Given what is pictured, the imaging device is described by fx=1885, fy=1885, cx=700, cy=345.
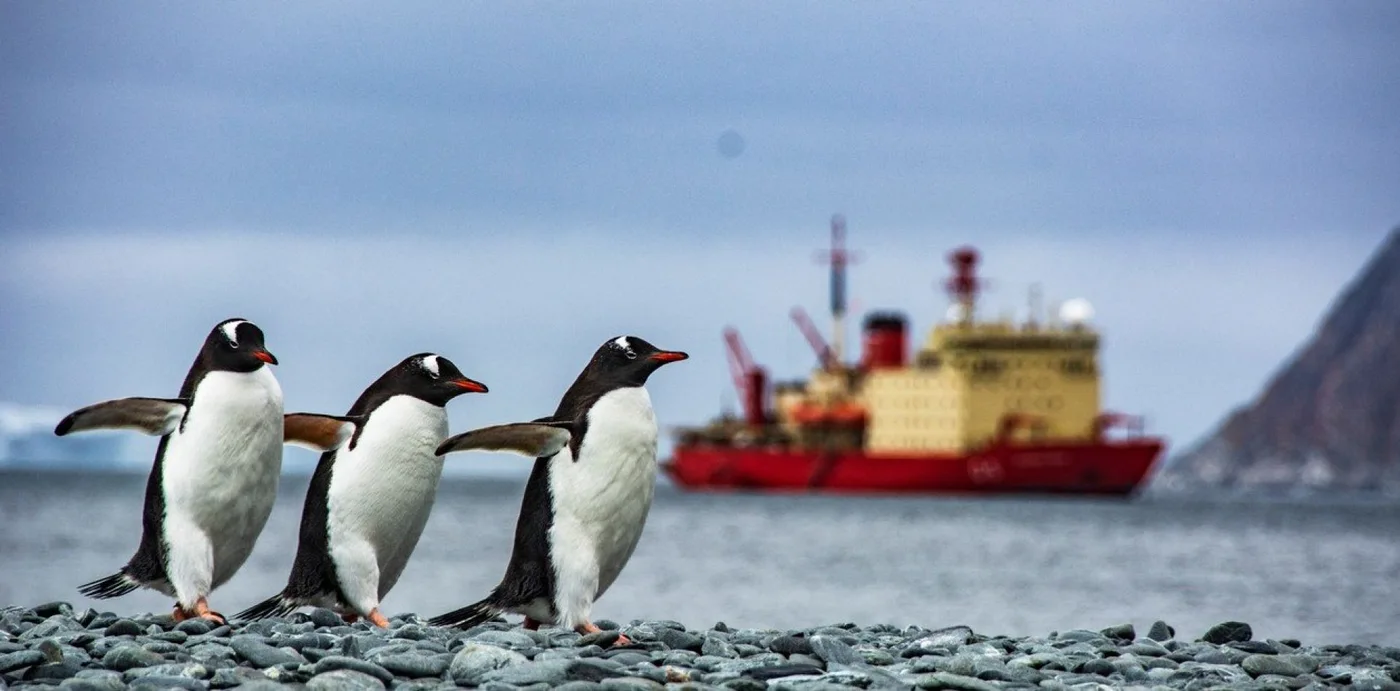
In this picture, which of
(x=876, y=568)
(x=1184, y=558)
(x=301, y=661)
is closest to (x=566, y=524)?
(x=301, y=661)

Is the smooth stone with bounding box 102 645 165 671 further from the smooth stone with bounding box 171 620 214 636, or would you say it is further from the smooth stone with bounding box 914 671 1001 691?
the smooth stone with bounding box 914 671 1001 691

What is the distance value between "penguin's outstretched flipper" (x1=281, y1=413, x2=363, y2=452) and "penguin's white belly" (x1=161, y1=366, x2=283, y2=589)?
0.14 metres

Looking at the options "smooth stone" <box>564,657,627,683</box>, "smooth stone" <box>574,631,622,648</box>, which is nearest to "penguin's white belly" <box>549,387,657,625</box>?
"smooth stone" <box>574,631,622,648</box>

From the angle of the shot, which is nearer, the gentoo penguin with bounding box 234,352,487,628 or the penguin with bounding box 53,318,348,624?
the penguin with bounding box 53,318,348,624

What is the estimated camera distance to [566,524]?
19.9 ft

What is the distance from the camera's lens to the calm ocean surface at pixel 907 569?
19.7 m

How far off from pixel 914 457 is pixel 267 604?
47032 millimetres

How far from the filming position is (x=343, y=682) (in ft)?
16.3

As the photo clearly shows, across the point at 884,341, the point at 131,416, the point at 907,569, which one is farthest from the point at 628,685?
the point at 884,341

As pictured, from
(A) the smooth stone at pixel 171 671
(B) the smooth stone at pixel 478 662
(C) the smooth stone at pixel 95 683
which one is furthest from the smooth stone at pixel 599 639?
(C) the smooth stone at pixel 95 683

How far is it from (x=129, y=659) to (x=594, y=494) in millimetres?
1530

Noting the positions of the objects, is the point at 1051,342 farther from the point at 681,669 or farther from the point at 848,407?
the point at 681,669

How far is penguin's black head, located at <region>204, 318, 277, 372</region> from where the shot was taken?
20.4 feet

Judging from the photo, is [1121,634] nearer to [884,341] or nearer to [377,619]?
[377,619]
